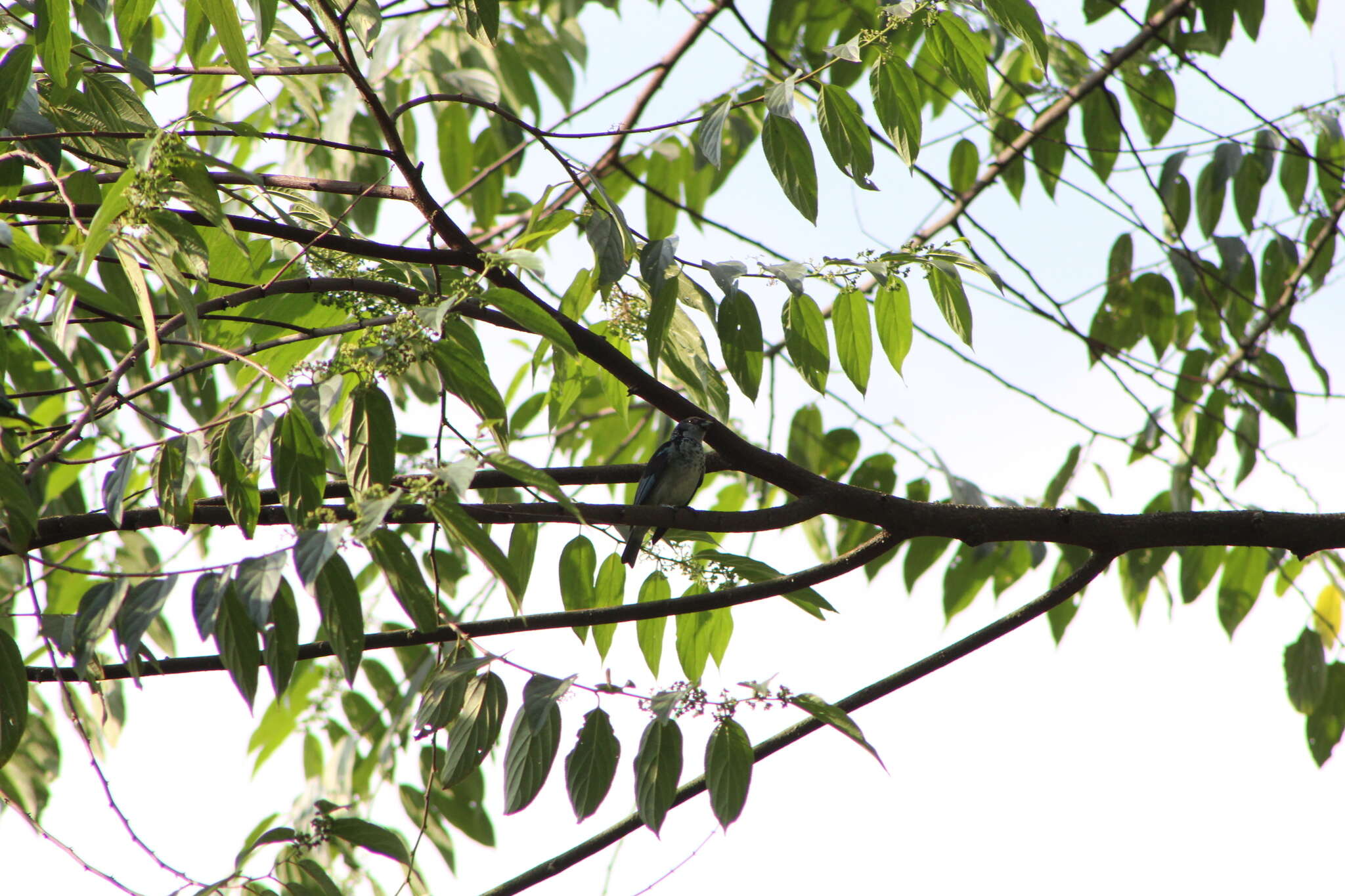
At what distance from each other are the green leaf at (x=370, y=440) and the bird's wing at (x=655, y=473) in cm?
127

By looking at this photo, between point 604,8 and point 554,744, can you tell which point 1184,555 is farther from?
point 604,8

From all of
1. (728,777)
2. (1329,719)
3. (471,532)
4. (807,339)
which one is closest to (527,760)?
(728,777)

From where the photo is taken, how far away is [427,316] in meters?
1.70

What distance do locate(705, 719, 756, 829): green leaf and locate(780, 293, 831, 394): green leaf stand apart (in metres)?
0.82

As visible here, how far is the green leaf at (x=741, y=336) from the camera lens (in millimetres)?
2443

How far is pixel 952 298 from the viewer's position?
2449mm

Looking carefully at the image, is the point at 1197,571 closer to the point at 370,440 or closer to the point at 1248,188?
the point at 1248,188

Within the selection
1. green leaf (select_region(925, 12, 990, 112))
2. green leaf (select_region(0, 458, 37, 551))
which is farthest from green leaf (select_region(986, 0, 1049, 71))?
green leaf (select_region(0, 458, 37, 551))

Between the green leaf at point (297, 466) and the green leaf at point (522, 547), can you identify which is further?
the green leaf at point (522, 547)

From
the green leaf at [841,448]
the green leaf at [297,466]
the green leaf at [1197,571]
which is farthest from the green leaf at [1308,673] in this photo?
the green leaf at [297,466]

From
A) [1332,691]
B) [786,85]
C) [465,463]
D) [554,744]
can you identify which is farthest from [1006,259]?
[465,463]

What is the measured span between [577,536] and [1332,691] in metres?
2.94

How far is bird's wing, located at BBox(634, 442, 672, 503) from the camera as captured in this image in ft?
12.8

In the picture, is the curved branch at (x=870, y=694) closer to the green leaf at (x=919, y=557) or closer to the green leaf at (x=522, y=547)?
the green leaf at (x=522, y=547)
